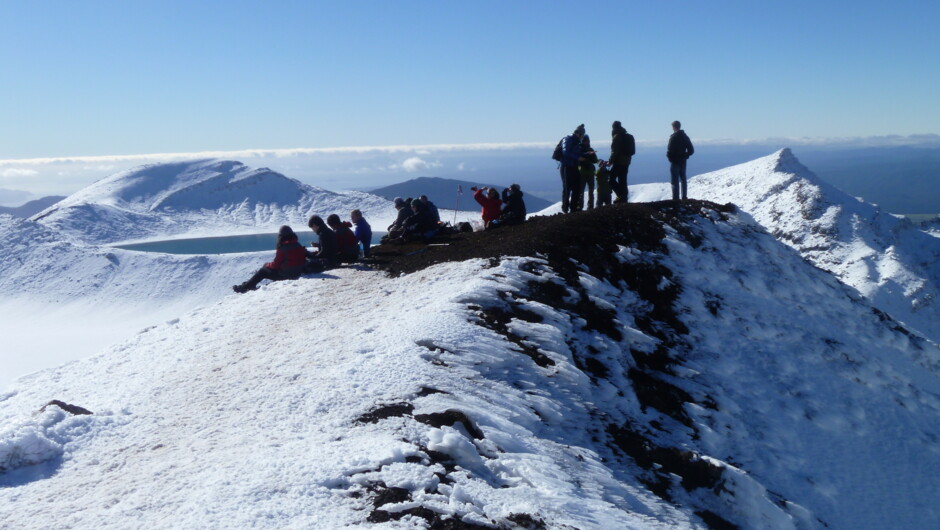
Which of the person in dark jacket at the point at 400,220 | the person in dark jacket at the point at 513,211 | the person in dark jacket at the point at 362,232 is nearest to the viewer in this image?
the person in dark jacket at the point at 362,232

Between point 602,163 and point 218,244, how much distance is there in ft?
201

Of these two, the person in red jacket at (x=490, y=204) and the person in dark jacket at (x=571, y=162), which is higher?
the person in dark jacket at (x=571, y=162)

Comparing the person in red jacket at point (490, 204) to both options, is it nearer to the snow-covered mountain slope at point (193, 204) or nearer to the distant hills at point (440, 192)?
the snow-covered mountain slope at point (193, 204)

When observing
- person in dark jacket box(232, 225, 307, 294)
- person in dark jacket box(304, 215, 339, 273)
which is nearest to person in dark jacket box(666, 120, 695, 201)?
person in dark jacket box(304, 215, 339, 273)

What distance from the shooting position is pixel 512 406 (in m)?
9.22

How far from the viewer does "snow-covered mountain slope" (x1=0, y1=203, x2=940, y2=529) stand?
7.03 m

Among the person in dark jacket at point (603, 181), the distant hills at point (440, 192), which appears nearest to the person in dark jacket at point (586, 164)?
the person in dark jacket at point (603, 181)

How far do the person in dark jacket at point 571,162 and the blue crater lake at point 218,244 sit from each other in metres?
45.9

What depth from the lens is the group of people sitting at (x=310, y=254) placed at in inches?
674

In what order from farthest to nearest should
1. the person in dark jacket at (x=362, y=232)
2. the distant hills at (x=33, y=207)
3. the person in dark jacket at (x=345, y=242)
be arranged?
the distant hills at (x=33, y=207), the person in dark jacket at (x=362, y=232), the person in dark jacket at (x=345, y=242)

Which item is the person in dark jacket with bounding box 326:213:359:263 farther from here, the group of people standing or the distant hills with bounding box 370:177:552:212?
the distant hills with bounding box 370:177:552:212

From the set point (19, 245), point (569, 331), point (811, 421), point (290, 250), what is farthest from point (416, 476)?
point (19, 245)

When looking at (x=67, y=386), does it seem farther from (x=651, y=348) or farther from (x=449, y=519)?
(x=651, y=348)

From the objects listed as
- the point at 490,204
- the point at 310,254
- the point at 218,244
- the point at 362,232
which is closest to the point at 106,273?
the point at 218,244
